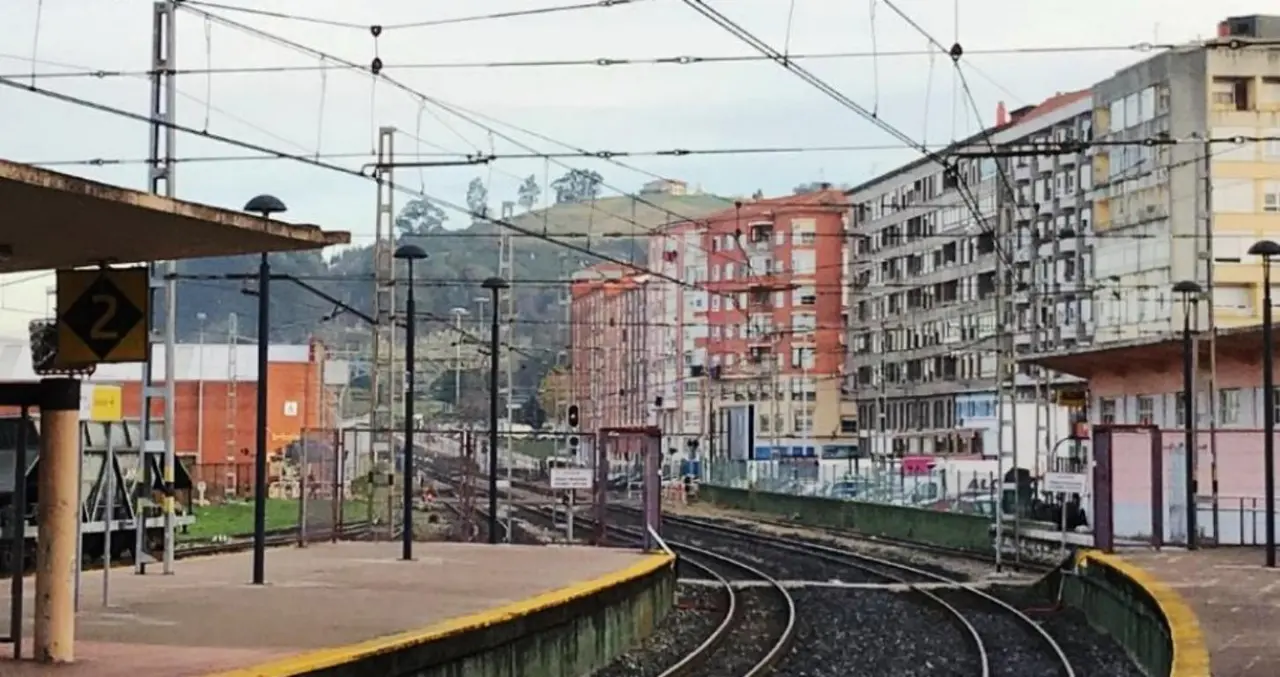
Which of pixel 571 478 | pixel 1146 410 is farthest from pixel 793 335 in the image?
pixel 571 478

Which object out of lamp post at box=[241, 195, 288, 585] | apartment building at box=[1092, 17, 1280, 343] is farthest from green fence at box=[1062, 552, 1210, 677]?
apartment building at box=[1092, 17, 1280, 343]

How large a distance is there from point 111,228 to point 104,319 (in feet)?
6.23

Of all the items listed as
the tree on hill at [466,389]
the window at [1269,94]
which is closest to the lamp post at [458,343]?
the tree on hill at [466,389]

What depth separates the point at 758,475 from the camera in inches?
2704

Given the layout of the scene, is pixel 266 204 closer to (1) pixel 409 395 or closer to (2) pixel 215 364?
(1) pixel 409 395

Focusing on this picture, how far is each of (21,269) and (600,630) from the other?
7.19m

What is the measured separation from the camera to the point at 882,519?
50375 mm

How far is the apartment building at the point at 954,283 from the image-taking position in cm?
7981

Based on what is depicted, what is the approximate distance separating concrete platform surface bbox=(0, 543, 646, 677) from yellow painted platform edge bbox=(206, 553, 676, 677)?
6.5 inches

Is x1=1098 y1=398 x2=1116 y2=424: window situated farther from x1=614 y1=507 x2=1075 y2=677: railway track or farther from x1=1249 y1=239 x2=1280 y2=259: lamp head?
x1=1249 y1=239 x2=1280 y2=259: lamp head

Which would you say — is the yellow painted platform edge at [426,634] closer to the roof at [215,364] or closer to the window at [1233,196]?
the roof at [215,364]

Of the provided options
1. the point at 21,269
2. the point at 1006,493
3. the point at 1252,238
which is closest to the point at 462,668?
the point at 21,269

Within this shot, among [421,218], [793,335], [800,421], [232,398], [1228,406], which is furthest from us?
[421,218]

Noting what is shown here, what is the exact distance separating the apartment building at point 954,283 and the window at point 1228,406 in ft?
99.1
